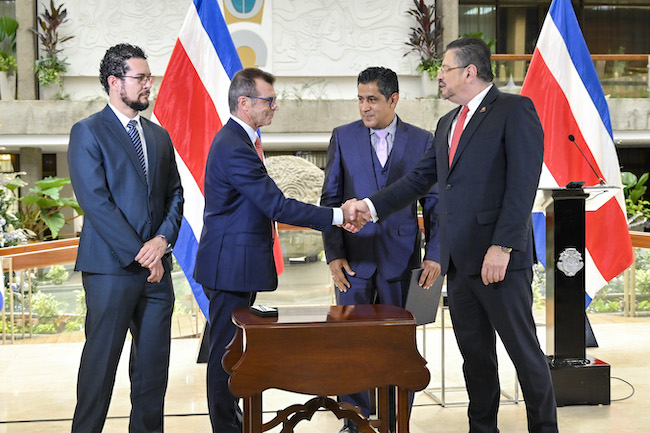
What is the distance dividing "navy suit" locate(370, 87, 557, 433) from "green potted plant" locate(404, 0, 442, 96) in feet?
36.5

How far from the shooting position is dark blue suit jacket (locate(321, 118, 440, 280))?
3.30 metres

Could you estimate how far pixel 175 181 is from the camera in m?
3.04

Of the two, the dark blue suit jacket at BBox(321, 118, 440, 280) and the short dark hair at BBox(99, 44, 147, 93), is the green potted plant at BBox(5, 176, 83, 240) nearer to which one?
the dark blue suit jacket at BBox(321, 118, 440, 280)

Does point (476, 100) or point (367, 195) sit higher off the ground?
point (476, 100)

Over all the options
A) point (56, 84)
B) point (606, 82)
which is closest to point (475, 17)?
point (606, 82)

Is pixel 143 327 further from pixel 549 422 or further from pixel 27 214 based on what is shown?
pixel 27 214

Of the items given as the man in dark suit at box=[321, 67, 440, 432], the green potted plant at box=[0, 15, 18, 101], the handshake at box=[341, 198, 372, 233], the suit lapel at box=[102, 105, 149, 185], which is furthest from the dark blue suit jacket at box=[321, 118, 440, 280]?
the green potted plant at box=[0, 15, 18, 101]

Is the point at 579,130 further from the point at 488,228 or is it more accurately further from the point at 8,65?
the point at 8,65

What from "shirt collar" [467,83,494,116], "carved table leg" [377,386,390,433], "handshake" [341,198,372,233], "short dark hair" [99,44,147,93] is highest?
"short dark hair" [99,44,147,93]

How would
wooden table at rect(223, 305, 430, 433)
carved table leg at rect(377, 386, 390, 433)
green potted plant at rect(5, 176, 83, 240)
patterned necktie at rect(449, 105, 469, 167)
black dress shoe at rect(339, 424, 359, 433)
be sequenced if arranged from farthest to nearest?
green potted plant at rect(5, 176, 83, 240)
black dress shoe at rect(339, 424, 359, 433)
patterned necktie at rect(449, 105, 469, 167)
carved table leg at rect(377, 386, 390, 433)
wooden table at rect(223, 305, 430, 433)

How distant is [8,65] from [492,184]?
12.9 metres

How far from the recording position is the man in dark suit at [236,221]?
9.46ft

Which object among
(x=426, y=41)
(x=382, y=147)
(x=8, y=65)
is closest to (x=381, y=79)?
(x=382, y=147)

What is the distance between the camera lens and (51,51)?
44.0 ft
